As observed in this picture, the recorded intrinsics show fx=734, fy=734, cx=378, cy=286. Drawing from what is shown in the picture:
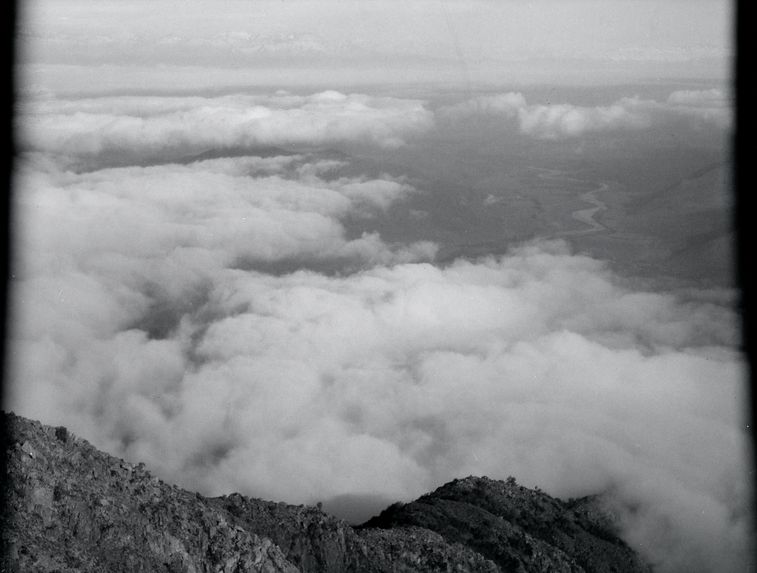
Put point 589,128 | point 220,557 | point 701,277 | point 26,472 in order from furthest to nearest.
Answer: point 589,128
point 701,277
point 220,557
point 26,472

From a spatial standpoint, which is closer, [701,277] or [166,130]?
[701,277]

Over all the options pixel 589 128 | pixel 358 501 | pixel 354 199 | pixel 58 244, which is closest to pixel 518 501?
pixel 358 501

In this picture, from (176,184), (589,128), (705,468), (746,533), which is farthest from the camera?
(176,184)

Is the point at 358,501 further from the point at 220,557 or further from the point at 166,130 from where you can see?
the point at 166,130

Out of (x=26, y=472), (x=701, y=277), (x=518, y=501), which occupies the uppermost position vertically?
(x=26, y=472)

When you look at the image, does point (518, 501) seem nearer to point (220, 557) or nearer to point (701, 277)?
point (220, 557)

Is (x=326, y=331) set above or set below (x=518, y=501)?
below

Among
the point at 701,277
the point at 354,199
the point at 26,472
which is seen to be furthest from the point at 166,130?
the point at 26,472
